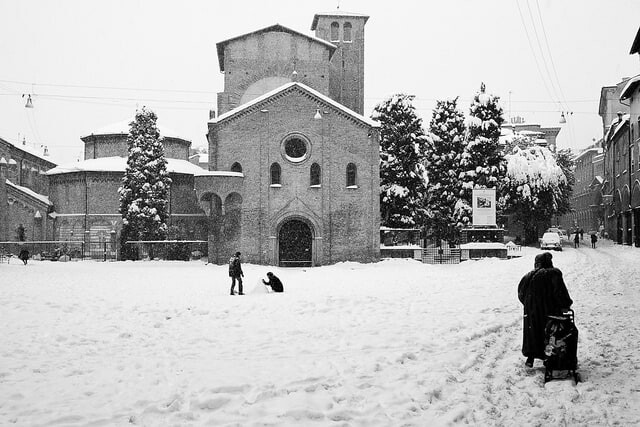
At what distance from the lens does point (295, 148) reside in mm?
34656

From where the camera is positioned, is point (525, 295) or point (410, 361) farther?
point (410, 361)

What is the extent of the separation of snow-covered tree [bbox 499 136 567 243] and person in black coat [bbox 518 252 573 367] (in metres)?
43.0

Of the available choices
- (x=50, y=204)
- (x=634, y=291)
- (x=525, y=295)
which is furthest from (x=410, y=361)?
(x=50, y=204)

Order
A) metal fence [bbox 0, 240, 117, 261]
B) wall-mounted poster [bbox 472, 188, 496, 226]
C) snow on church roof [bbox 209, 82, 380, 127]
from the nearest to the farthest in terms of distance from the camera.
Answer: snow on church roof [bbox 209, 82, 380, 127]
wall-mounted poster [bbox 472, 188, 496, 226]
metal fence [bbox 0, 240, 117, 261]

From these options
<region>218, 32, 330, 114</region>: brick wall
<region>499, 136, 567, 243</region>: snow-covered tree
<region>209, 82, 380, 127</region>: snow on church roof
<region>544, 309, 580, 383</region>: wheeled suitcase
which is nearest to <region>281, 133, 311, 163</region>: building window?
<region>209, 82, 380, 127</region>: snow on church roof

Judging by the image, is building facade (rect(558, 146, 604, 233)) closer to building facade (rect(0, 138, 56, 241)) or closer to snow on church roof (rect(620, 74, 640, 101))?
snow on church roof (rect(620, 74, 640, 101))

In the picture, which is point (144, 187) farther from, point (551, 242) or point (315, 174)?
point (551, 242)

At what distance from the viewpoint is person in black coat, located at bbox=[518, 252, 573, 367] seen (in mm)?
7871

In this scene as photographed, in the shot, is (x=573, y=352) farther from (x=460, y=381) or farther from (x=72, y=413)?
(x=72, y=413)

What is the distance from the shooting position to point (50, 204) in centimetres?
4569

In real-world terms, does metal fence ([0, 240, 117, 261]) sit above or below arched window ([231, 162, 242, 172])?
below

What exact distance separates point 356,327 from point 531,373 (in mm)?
4145

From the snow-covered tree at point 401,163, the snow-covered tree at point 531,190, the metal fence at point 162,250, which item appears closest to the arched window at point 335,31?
the snow-covered tree at point 401,163

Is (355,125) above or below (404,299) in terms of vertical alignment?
above
